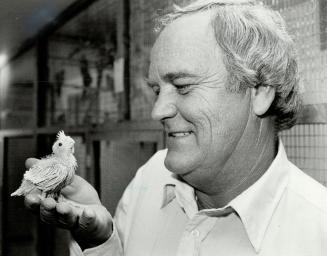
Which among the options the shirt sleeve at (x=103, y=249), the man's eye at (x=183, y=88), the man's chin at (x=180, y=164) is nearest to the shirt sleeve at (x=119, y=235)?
the shirt sleeve at (x=103, y=249)

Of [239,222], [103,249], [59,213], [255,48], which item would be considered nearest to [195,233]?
[239,222]

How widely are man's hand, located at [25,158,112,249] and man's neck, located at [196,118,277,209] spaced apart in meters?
0.27

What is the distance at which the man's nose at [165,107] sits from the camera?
2.90 ft

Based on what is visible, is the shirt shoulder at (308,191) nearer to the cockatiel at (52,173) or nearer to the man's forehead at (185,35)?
the man's forehead at (185,35)

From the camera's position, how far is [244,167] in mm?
936

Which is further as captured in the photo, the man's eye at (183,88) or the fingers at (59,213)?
the man's eye at (183,88)

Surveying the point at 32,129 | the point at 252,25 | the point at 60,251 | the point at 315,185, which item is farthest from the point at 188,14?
the point at 60,251

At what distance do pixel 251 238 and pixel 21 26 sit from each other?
118 centimetres

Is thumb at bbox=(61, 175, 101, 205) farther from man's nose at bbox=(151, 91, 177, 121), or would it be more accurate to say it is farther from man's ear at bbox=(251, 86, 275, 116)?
man's ear at bbox=(251, 86, 275, 116)

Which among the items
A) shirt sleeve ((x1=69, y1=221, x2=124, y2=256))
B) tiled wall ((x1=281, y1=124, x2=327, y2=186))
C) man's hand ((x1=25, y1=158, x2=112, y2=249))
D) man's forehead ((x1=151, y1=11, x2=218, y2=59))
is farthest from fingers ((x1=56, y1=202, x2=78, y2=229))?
tiled wall ((x1=281, y1=124, x2=327, y2=186))

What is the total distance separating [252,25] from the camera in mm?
917

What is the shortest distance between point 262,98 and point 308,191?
24cm

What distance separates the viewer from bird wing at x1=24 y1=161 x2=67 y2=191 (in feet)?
2.88

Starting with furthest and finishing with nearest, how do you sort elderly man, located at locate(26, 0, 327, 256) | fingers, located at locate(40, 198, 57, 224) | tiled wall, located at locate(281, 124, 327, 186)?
tiled wall, located at locate(281, 124, 327, 186)
elderly man, located at locate(26, 0, 327, 256)
fingers, located at locate(40, 198, 57, 224)
